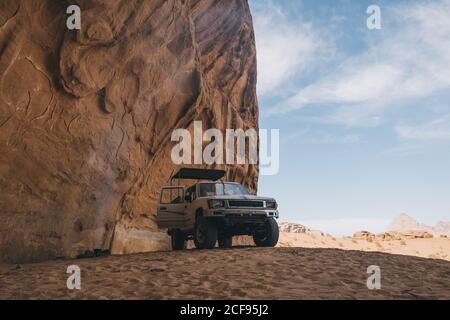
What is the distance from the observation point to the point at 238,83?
25609mm

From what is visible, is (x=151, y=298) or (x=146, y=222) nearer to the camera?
(x=151, y=298)

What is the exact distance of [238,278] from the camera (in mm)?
7406

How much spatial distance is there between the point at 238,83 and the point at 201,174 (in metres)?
10.5

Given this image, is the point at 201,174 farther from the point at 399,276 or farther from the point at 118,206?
the point at 399,276

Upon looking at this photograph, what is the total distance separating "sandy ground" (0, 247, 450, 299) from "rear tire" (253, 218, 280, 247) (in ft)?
5.75

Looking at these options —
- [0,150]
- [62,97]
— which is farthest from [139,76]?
[0,150]

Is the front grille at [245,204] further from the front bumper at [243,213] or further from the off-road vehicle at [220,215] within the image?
the front bumper at [243,213]

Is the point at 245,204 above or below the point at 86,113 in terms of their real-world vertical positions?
below

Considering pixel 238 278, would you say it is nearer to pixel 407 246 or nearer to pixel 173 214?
pixel 173 214

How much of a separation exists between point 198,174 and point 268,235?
5.07m

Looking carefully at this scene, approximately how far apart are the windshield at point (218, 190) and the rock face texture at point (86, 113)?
3229 millimetres

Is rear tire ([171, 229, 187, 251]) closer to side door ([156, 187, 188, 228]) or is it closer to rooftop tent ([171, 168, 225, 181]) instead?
side door ([156, 187, 188, 228])
